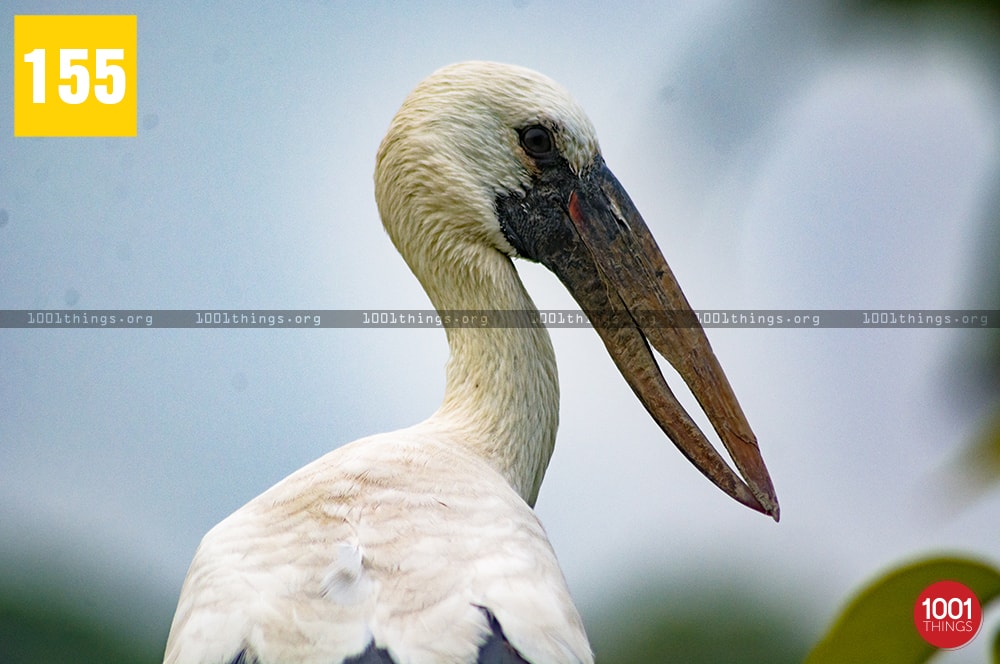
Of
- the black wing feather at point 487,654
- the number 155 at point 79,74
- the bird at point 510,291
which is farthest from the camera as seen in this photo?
the number 155 at point 79,74

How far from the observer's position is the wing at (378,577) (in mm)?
1102

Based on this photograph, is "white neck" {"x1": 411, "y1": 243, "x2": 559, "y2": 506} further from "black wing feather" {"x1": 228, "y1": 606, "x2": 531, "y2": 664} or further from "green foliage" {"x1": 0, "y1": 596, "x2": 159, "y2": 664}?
"green foliage" {"x1": 0, "y1": 596, "x2": 159, "y2": 664}

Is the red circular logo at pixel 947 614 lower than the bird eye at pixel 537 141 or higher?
lower

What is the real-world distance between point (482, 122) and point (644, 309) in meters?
0.39

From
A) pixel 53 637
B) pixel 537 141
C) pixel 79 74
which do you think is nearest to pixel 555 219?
pixel 537 141

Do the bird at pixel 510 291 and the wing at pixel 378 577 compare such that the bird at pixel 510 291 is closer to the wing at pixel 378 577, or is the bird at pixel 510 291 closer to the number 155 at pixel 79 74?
the wing at pixel 378 577

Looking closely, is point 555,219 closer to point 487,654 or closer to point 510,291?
point 510,291

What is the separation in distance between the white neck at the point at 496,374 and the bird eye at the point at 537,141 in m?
0.17

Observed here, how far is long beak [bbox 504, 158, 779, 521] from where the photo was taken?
1.64 meters

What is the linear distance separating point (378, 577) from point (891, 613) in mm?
1143

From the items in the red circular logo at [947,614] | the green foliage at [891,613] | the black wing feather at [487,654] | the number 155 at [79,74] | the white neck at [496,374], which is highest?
the number 155 at [79,74]

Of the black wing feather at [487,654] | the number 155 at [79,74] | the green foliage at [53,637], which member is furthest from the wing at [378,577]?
the green foliage at [53,637]

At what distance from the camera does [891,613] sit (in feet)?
6.18

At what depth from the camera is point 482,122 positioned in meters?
1.60
